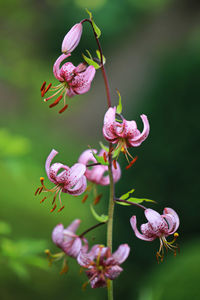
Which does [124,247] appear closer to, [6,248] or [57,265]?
[6,248]

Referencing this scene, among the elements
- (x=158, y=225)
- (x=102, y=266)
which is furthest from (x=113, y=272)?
(x=158, y=225)

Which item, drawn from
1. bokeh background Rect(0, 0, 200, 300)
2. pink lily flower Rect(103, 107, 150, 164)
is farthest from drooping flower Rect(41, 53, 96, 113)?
bokeh background Rect(0, 0, 200, 300)

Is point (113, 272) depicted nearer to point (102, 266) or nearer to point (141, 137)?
point (102, 266)

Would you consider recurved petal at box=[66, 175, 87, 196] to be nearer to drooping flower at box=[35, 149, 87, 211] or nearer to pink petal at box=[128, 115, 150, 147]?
drooping flower at box=[35, 149, 87, 211]

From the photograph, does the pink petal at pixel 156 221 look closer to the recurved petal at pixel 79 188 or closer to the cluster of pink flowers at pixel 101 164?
the cluster of pink flowers at pixel 101 164

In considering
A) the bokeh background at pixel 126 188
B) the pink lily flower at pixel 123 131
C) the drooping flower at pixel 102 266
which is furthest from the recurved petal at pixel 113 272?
the bokeh background at pixel 126 188

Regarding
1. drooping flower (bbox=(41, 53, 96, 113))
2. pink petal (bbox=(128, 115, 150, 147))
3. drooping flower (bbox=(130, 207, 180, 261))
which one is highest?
drooping flower (bbox=(41, 53, 96, 113))
